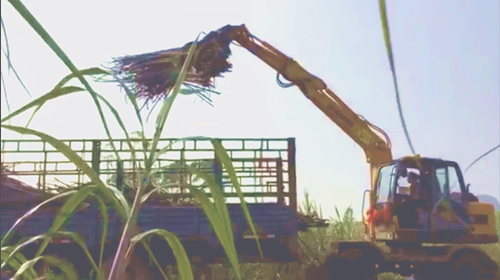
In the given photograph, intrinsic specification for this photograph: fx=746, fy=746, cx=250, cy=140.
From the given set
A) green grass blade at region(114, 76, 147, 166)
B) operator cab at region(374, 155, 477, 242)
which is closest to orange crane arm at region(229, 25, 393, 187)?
operator cab at region(374, 155, 477, 242)

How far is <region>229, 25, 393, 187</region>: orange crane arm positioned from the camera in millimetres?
9852

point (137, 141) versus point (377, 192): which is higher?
point (377, 192)

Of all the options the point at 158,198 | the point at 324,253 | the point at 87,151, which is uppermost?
the point at 87,151

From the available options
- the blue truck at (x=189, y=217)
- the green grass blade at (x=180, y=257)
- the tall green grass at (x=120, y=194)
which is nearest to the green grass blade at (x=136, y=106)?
the tall green grass at (x=120, y=194)

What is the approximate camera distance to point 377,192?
9.08 m

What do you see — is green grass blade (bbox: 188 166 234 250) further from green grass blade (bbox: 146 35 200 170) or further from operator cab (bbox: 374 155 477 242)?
operator cab (bbox: 374 155 477 242)

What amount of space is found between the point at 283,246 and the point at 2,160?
694 centimetres

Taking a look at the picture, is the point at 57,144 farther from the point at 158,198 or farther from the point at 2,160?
the point at 158,198

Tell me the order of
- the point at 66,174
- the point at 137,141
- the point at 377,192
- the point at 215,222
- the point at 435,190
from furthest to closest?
the point at 377,192 → the point at 435,190 → the point at 66,174 → the point at 137,141 → the point at 215,222

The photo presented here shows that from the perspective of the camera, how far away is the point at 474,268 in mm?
8617

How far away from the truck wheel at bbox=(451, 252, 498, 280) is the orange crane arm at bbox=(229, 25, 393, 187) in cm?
174

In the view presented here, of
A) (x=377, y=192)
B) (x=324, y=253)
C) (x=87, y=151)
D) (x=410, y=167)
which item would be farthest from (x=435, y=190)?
(x=87, y=151)

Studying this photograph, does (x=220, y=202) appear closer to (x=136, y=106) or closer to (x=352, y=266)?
(x=136, y=106)

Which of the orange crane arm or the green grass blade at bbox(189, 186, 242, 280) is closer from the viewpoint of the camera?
the green grass blade at bbox(189, 186, 242, 280)
